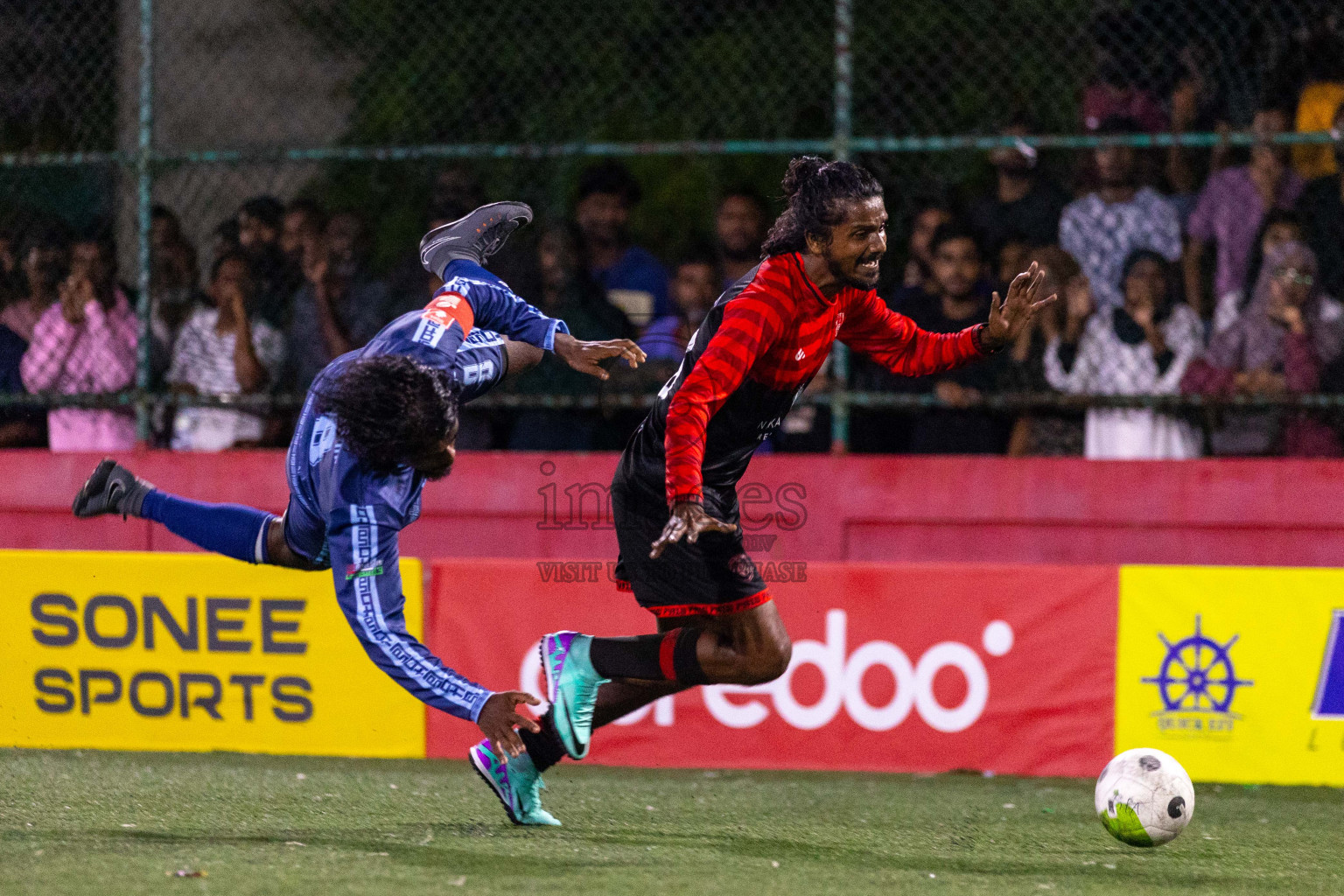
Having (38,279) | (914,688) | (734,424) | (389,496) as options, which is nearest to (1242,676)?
(914,688)

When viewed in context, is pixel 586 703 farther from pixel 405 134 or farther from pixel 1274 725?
pixel 405 134

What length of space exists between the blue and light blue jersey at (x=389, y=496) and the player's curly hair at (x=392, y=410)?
0.13m

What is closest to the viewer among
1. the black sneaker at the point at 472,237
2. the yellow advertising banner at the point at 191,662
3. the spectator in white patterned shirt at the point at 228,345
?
the black sneaker at the point at 472,237

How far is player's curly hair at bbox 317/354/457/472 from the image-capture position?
15.6 feet

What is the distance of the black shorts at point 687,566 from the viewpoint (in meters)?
5.31

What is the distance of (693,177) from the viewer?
35.4 feet

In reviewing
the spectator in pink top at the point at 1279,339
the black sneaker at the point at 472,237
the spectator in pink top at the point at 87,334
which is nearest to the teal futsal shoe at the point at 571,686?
the black sneaker at the point at 472,237

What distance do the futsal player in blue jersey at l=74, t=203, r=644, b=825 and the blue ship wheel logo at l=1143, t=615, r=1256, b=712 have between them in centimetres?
286

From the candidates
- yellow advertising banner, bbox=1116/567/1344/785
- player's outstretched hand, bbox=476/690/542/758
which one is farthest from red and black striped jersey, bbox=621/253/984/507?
yellow advertising banner, bbox=1116/567/1344/785

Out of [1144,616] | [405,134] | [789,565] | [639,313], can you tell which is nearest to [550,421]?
[639,313]

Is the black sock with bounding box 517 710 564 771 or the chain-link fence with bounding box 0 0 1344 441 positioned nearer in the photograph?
the black sock with bounding box 517 710 564 771

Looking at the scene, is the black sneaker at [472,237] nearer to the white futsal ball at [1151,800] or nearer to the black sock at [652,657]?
the black sock at [652,657]

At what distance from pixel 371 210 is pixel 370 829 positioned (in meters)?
4.63

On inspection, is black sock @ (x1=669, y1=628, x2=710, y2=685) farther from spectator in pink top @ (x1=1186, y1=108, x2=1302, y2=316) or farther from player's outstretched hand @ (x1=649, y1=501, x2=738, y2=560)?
spectator in pink top @ (x1=1186, y1=108, x2=1302, y2=316)
